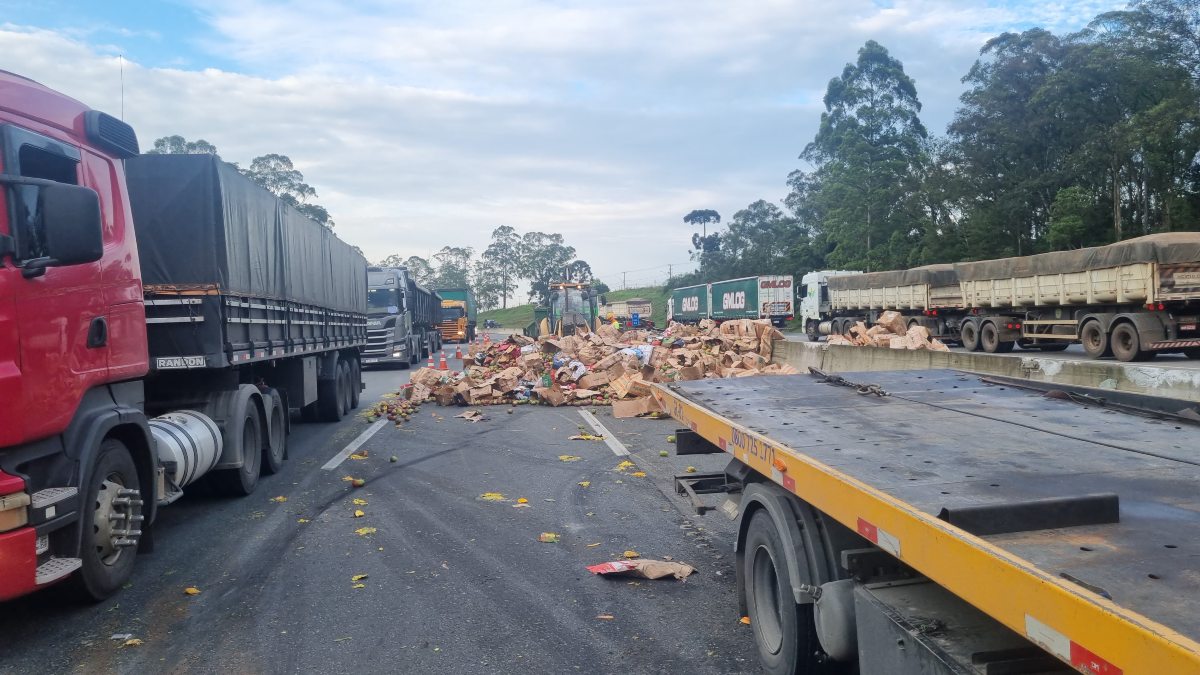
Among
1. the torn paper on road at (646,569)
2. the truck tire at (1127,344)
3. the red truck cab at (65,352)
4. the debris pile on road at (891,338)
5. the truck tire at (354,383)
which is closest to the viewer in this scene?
the red truck cab at (65,352)

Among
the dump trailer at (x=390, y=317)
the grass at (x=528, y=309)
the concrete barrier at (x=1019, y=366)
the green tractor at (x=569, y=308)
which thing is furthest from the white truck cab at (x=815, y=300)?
the grass at (x=528, y=309)

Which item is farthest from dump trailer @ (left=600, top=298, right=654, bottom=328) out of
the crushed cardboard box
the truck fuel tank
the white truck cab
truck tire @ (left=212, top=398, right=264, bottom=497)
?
the truck fuel tank

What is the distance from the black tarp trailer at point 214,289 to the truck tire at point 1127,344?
53.1 ft

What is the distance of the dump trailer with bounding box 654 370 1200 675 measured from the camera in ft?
6.75

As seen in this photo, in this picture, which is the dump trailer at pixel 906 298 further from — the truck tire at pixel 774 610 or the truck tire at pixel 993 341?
the truck tire at pixel 774 610

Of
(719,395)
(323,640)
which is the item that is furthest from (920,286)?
(323,640)

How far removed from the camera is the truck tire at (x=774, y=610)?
3.78 meters

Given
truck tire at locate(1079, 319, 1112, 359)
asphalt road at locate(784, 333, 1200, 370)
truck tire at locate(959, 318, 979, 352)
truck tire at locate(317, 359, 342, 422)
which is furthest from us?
truck tire at locate(959, 318, 979, 352)

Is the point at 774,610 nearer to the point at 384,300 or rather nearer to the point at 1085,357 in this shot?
the point at 1085,357

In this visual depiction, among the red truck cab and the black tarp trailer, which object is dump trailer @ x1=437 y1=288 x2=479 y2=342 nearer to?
the black tarp trailer

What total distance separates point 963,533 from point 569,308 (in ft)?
108

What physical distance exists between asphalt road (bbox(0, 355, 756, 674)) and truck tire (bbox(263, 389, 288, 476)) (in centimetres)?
27

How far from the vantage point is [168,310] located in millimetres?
7527

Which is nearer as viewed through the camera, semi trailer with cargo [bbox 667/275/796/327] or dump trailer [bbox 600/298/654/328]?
semi trailer with cargo [bbox 667/275/796/327]
